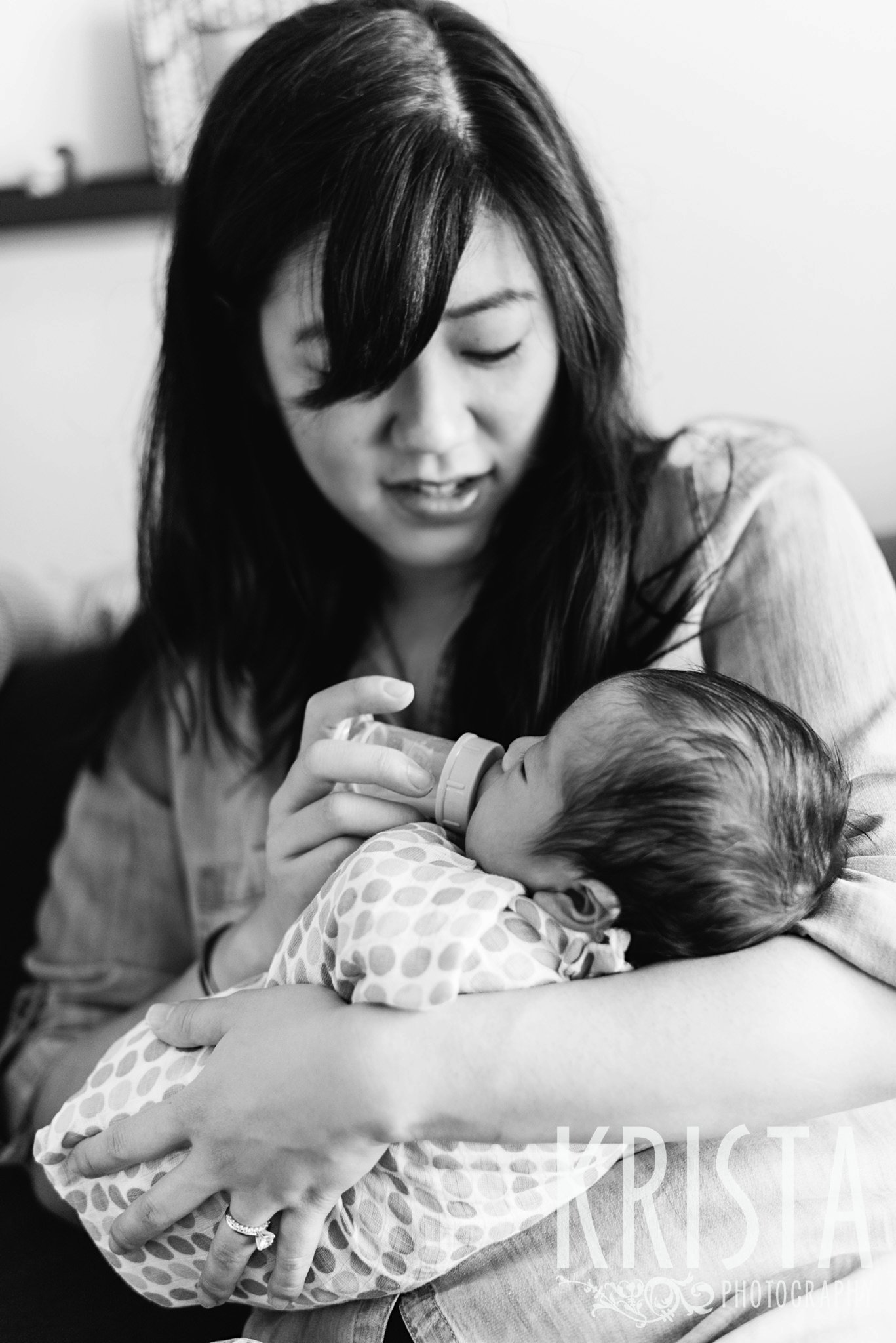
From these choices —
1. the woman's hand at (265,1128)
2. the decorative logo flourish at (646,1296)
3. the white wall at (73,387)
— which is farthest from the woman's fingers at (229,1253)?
the white wall at (73,387)

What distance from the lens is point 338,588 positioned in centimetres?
135

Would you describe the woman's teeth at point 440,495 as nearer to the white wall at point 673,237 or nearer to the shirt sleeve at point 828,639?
the shirt sleeve at point 828,639

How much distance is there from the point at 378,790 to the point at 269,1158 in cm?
29

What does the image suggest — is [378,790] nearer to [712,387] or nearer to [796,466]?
[796,466]

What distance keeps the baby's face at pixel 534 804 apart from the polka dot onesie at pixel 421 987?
0.07 feet

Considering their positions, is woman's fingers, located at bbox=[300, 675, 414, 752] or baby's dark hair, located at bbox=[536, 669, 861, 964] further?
woman's fingers, located at bbox=[300, 675, 414, 752]

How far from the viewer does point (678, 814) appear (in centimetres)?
81

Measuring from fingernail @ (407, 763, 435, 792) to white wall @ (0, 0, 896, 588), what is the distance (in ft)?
3.03

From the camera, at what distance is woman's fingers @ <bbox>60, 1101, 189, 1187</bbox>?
0.93 metres

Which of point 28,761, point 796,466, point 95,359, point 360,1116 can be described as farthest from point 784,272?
point 360,1116

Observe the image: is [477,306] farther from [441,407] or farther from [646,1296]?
[646,1296]

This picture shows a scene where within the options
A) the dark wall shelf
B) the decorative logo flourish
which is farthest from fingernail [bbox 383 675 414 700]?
the dark wall shelf

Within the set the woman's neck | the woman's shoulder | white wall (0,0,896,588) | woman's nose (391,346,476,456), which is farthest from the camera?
white wall (0,0,896,588)

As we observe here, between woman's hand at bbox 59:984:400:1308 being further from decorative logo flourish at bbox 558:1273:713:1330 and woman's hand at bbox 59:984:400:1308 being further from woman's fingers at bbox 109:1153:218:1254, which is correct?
decorative logo flourish at bbox 558:1273:713:1330
